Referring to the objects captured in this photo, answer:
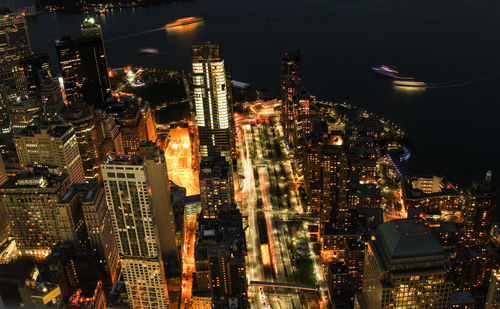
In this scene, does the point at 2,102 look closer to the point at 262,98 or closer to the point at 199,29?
the point at 262,98

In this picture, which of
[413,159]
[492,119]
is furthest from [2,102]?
[492,119]

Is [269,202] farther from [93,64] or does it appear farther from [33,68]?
[33,68]

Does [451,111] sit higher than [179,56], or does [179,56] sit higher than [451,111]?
[179,56]

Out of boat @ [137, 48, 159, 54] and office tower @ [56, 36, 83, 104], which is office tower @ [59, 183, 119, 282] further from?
boat @ [137, 48, 159, 54]

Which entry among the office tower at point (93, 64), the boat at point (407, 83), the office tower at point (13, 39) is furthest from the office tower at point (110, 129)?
the boat at point (407, 83)

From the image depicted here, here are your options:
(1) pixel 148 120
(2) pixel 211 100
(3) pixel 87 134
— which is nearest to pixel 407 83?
(2) pixel 211 100

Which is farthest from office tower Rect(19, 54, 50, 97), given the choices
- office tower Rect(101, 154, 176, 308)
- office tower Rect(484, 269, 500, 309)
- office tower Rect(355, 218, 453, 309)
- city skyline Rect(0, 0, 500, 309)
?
office tower Rect(484, 269, 500, 309)

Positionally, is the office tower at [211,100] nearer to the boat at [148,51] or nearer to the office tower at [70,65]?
the office tower at [70,65]
